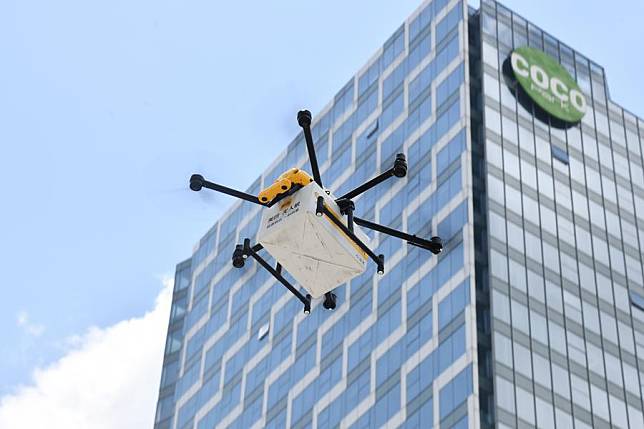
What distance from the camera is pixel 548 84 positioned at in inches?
3839

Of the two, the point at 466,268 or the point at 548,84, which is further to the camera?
the point at 548,84

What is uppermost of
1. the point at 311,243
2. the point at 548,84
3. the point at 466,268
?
the point at 548,84

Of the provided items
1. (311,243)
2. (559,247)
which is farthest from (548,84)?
(311,243)

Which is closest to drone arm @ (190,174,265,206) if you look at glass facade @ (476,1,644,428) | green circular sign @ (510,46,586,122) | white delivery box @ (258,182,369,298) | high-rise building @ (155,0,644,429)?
white delivery box @ (258,182,369,298)

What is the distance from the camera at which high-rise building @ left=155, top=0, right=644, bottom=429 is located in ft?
265

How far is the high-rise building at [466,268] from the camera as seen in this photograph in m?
80.9

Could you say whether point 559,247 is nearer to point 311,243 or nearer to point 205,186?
point 311,243

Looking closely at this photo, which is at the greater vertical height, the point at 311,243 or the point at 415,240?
the point at 311,243

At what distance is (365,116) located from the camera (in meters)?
103

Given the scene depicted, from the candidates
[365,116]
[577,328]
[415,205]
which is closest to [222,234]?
[365,116]

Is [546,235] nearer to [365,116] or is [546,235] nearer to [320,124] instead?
[365,116]

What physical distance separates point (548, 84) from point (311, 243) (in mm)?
75875

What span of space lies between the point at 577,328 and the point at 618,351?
3.16 m

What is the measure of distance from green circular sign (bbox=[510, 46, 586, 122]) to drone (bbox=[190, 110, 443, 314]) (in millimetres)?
72472
